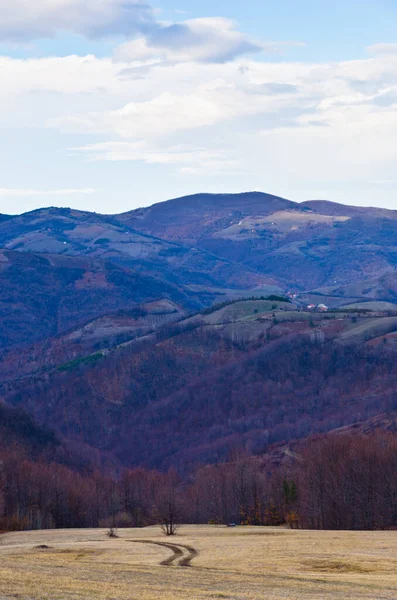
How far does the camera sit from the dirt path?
209ft

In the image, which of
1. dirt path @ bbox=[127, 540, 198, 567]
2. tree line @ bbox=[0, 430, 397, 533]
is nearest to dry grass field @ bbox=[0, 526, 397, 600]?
dirt path @ bbox=[127, 540, 198, 567]

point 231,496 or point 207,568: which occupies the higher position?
point 231,496

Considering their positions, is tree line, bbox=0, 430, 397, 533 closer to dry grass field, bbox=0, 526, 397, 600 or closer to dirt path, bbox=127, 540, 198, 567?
dirt path, bbox=127, 540, 198, 567

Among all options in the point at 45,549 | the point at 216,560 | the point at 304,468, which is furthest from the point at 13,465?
the point at 216,560

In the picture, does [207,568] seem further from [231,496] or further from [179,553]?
[231,496]

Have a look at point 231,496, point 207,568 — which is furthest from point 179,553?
point 231,496

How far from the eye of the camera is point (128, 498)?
164 metres

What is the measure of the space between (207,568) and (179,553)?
533 inches

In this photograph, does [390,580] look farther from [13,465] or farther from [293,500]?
[13,465]

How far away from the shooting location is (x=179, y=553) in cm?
7175

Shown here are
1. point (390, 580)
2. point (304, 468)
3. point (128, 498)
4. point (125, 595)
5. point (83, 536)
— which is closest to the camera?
point (125, 595)

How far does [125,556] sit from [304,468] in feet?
275

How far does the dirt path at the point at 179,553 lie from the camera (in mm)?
63553

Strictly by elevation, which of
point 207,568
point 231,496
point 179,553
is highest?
point 231,496
